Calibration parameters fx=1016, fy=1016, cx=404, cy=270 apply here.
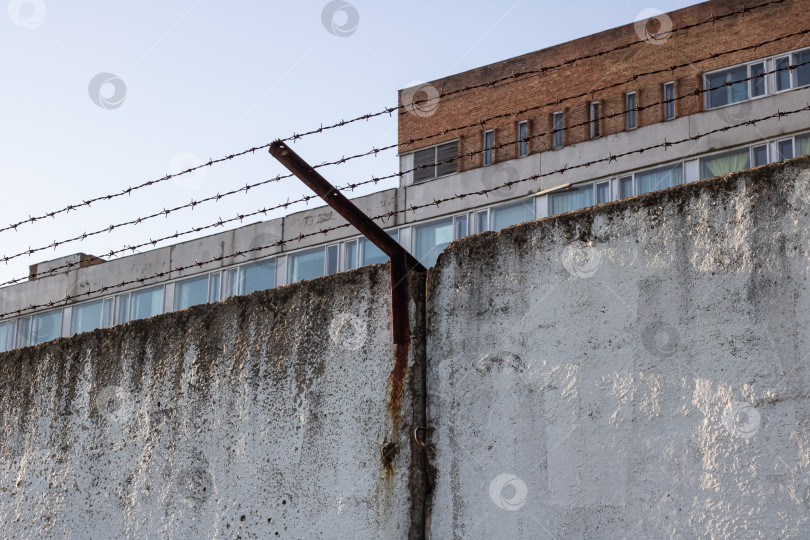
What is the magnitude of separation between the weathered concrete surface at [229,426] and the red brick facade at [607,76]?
16.0 m

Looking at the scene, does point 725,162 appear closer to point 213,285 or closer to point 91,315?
point 213,285

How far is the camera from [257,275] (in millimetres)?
23391

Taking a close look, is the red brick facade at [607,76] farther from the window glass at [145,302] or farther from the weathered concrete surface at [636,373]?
the weathered concrete surface at [636,373]

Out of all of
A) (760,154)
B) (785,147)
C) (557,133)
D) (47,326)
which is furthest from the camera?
(47,326)

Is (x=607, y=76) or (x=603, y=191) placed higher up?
(x=607, y=76)

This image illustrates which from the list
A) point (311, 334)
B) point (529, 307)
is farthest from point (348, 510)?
point (529, 307)

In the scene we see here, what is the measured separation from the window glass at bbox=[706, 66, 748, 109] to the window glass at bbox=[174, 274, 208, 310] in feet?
40.0

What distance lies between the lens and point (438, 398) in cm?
495

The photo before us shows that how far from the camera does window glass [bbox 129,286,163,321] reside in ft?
81.9

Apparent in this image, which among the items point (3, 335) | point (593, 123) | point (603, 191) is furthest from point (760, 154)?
point (3, 335)

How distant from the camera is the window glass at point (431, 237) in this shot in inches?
833

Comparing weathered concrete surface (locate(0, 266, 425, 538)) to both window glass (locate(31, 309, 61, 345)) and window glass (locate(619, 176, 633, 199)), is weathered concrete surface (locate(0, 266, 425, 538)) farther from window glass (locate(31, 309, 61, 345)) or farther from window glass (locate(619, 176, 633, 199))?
window glass (locate(31, 309, 61, 345))

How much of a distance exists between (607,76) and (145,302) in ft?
40.9

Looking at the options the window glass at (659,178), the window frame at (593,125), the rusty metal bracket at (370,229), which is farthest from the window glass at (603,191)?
the rusty metal bracket at (370,229)
